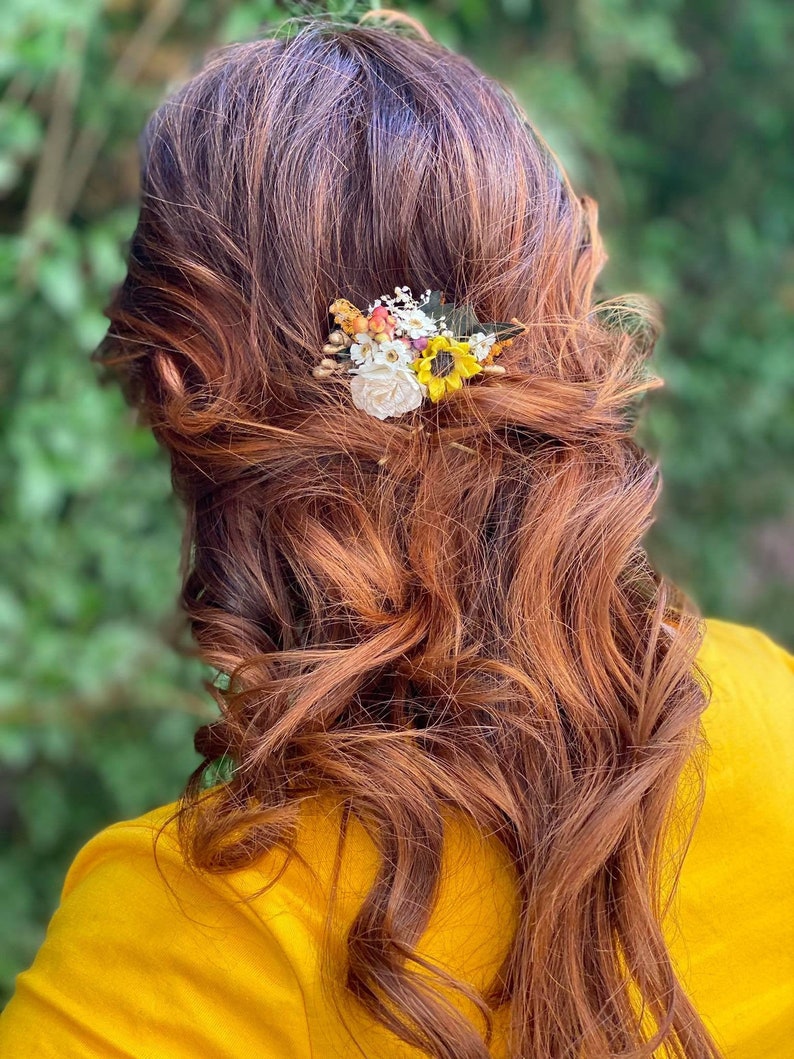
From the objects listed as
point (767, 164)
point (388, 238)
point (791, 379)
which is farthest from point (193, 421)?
point (767, 164)

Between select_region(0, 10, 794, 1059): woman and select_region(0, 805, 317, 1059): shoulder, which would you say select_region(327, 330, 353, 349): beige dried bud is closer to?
select_region(0, 10, 794, 1059): woman

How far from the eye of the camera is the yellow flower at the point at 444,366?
0.82m

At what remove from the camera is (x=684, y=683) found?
816 mm

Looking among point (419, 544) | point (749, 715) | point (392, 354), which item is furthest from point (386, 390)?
point (749, 715)

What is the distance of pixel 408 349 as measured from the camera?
2.66 ft

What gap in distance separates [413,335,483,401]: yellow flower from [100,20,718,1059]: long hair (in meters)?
0.02

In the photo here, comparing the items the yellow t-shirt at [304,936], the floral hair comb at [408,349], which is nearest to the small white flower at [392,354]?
the floral hair comb at [408,349]

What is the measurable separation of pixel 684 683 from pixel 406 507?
11.1 inches

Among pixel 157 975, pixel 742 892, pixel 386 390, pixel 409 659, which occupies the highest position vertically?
pixel 386 390

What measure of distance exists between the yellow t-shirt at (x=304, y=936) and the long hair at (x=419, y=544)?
0.03 meters

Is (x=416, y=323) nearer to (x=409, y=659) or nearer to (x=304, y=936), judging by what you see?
(x=409, y=659)

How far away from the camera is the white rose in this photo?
816 millimetres

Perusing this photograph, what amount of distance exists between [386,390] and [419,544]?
137 mm

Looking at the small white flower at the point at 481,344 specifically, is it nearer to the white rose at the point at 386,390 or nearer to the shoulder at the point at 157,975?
the white rose at the point at 386,390
